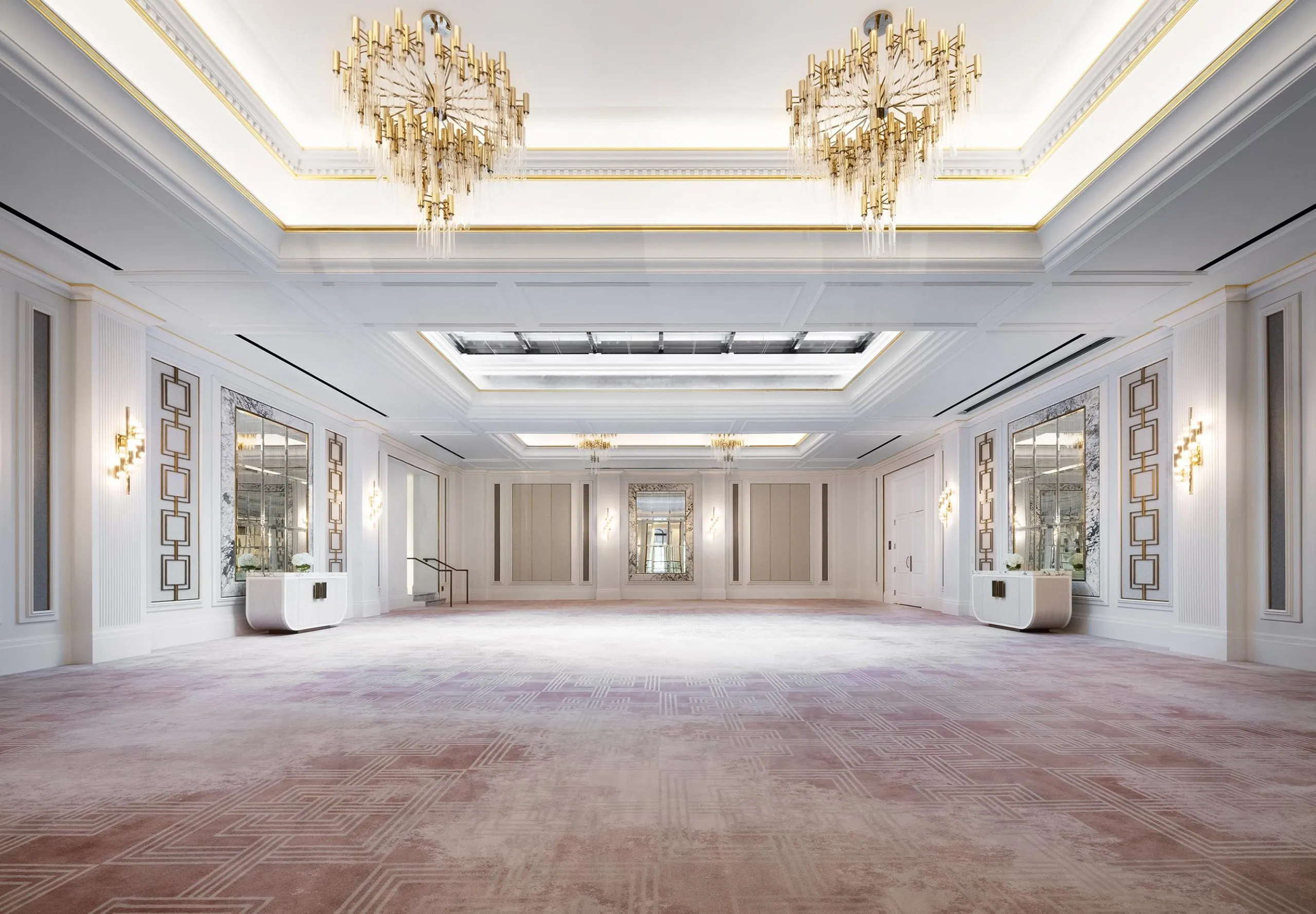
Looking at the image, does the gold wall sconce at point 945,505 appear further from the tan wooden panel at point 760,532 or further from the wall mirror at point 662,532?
the wall mirror at point 662,532

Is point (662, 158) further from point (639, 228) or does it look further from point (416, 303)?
point (416, 303)

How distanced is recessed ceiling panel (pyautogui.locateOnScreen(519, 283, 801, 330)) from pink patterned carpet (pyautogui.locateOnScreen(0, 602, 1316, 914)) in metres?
3.17

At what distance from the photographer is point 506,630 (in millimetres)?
10711

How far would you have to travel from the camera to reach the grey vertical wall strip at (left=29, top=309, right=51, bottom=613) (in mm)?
6777

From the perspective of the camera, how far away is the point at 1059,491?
10609mm

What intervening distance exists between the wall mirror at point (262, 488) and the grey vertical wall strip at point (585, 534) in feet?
29.4

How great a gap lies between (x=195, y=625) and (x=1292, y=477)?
10585mm

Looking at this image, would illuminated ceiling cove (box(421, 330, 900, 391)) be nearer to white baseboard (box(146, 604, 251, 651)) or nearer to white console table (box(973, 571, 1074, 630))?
white console table (box(973, 571, 1074, 630))

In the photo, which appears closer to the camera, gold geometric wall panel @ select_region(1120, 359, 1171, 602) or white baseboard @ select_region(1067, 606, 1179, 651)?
white baseboard @ select_region(1067, 606, 1179, 651)

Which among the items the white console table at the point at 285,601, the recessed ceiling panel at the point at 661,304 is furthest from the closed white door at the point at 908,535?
the white console table at the point at 285,601

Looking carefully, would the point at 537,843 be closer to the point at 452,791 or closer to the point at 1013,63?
the point at 452,791

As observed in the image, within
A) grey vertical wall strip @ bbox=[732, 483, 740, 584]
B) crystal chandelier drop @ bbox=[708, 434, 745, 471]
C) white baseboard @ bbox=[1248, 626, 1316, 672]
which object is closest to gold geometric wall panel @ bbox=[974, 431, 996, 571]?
crystal chandelier drop @ bbox=[708, 434, 745, 471]

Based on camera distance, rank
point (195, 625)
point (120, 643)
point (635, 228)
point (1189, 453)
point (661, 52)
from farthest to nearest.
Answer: point (195, 625) < point (1189, 453) < point (120, 643) < point (635, 228) < point (661, 52)

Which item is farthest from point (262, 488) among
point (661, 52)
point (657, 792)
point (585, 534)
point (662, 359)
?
point (585, 534)
